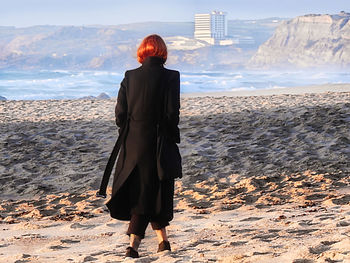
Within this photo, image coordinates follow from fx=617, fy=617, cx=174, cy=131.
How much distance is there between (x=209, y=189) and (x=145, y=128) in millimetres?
3402

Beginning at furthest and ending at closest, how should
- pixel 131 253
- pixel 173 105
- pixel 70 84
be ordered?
pixel 70 84 → pixel 131 253 → pixel 173 105

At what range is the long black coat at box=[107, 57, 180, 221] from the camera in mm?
3711

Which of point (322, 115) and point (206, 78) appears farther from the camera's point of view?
point (206, 78)

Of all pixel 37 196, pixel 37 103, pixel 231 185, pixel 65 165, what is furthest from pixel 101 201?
pixel 37 103

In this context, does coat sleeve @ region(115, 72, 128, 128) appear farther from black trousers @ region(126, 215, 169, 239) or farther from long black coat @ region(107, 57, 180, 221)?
black trousers @ region(126, 215, 169, 239)

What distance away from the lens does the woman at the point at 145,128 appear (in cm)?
371

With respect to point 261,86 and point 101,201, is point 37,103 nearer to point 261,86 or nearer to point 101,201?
point 101,201

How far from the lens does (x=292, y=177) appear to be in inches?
289

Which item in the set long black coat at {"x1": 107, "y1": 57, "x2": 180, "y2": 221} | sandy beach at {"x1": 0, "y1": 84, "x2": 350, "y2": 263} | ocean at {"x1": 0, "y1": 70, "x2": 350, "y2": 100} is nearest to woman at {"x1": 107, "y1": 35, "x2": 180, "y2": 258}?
long black coat at {"x1": 107, "y1": 57, "x2": 180, "y2": 221}

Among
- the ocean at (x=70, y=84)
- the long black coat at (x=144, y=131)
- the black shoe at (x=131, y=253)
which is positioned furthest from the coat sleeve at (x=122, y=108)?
the ocean at (x=70, y=84)

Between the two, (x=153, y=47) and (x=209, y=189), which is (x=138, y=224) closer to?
(x=153, y=47)

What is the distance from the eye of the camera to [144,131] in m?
3.72

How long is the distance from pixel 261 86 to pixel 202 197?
2930 inches

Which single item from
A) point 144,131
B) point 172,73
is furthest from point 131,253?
point 172,73
